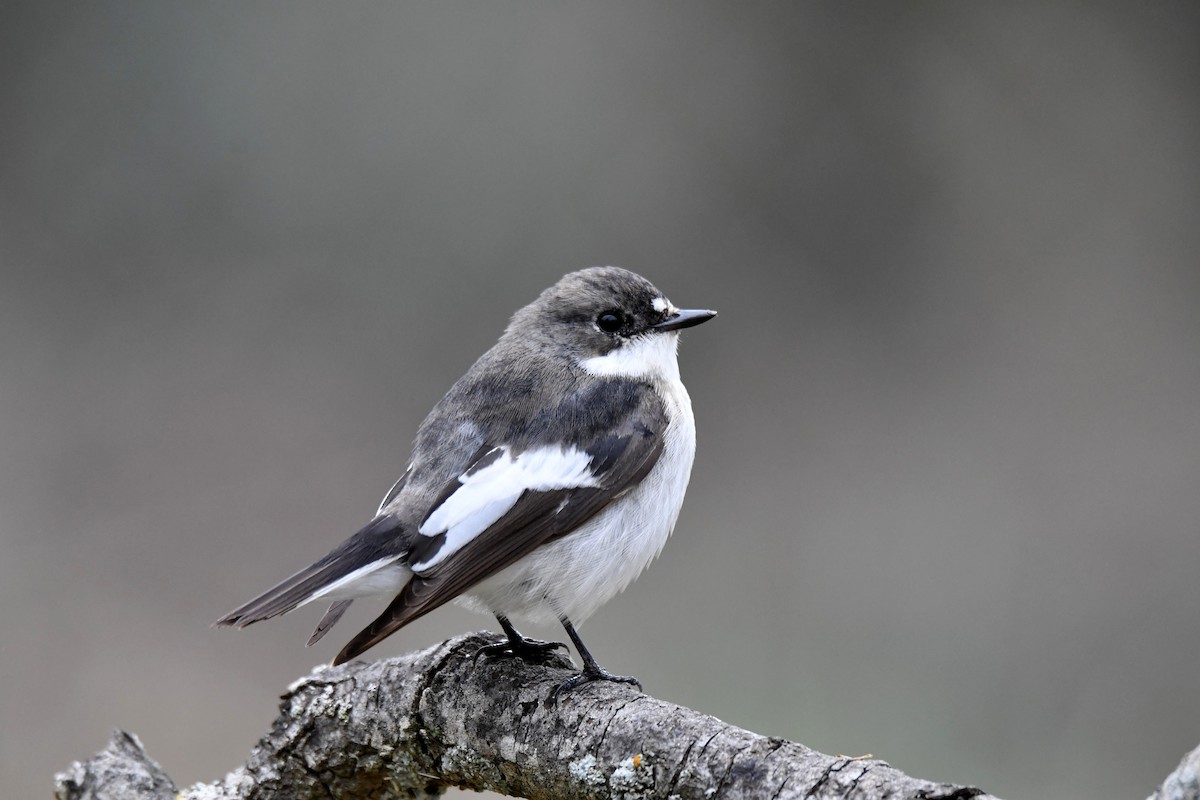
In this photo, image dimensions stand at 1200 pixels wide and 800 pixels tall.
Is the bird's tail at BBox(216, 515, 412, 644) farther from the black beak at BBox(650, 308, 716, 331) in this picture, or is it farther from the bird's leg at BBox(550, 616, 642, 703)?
the black beak at BBox(650, 308, 716, 331)

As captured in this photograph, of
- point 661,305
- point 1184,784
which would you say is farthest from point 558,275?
point 1184,784

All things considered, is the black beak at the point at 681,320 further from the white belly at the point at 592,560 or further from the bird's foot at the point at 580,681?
the bird's foot at the point at 580,681

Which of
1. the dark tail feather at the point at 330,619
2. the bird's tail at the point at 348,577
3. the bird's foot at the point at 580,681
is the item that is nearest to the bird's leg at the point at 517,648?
the bird's foot at the point at 580,681

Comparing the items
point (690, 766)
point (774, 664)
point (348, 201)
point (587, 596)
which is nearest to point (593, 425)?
point (587, 596)

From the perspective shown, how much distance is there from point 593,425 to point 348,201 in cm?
509

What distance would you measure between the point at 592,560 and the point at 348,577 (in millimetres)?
736

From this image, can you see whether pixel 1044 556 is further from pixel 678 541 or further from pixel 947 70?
pixel 947 70

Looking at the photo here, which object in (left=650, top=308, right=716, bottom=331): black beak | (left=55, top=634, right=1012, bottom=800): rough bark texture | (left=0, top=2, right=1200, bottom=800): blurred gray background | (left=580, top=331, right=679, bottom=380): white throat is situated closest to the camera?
(left=55, top=634, right=1012, bottom=800): rough bark texture

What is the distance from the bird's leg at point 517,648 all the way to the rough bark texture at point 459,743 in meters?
0.04

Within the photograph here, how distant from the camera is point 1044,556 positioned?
6.97 m

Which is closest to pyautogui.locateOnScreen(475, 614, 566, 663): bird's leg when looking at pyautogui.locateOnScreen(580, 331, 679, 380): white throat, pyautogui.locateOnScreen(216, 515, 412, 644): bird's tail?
pyautogui.locateOnScreen(216, 515, 412, 644): bird's tail

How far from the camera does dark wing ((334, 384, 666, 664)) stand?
10.1 ft

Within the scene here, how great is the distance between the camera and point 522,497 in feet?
11.0

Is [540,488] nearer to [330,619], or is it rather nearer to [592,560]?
[592,560]
